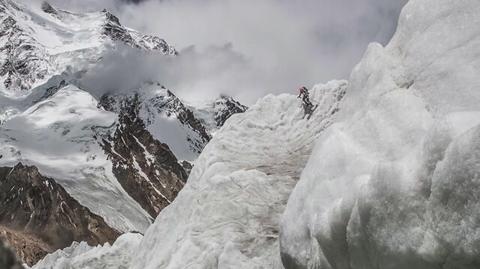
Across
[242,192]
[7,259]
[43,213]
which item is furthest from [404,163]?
[43,213]

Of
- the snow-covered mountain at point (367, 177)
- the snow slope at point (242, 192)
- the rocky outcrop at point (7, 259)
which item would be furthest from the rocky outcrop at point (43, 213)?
the rocky outcrop at point (7, 259)

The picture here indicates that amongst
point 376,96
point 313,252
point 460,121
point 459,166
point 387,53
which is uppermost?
point 387,53

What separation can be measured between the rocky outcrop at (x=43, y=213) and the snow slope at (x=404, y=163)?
160822 mm

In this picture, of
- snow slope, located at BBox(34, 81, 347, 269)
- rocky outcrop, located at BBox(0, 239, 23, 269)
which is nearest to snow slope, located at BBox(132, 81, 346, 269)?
snow slope, located at BBox(34, 81, 347, 269)

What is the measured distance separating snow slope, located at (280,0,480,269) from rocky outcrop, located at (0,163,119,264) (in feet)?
528

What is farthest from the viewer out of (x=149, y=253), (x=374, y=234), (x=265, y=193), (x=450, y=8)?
(x=149, y=253)

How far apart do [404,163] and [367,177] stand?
Result: 0.66 meters

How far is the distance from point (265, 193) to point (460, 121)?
5.41 meters

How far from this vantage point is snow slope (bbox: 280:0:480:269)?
6.93m

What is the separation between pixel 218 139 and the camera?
14242 millimetres

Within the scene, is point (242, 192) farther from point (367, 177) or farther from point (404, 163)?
point (404, 163)

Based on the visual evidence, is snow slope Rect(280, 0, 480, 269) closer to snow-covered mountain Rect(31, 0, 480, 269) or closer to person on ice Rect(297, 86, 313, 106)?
snow-covered mountain Rect(31, 0, 480, 269)

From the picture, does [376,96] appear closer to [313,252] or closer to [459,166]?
[313,252]

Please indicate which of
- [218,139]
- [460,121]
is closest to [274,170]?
[218,139]
